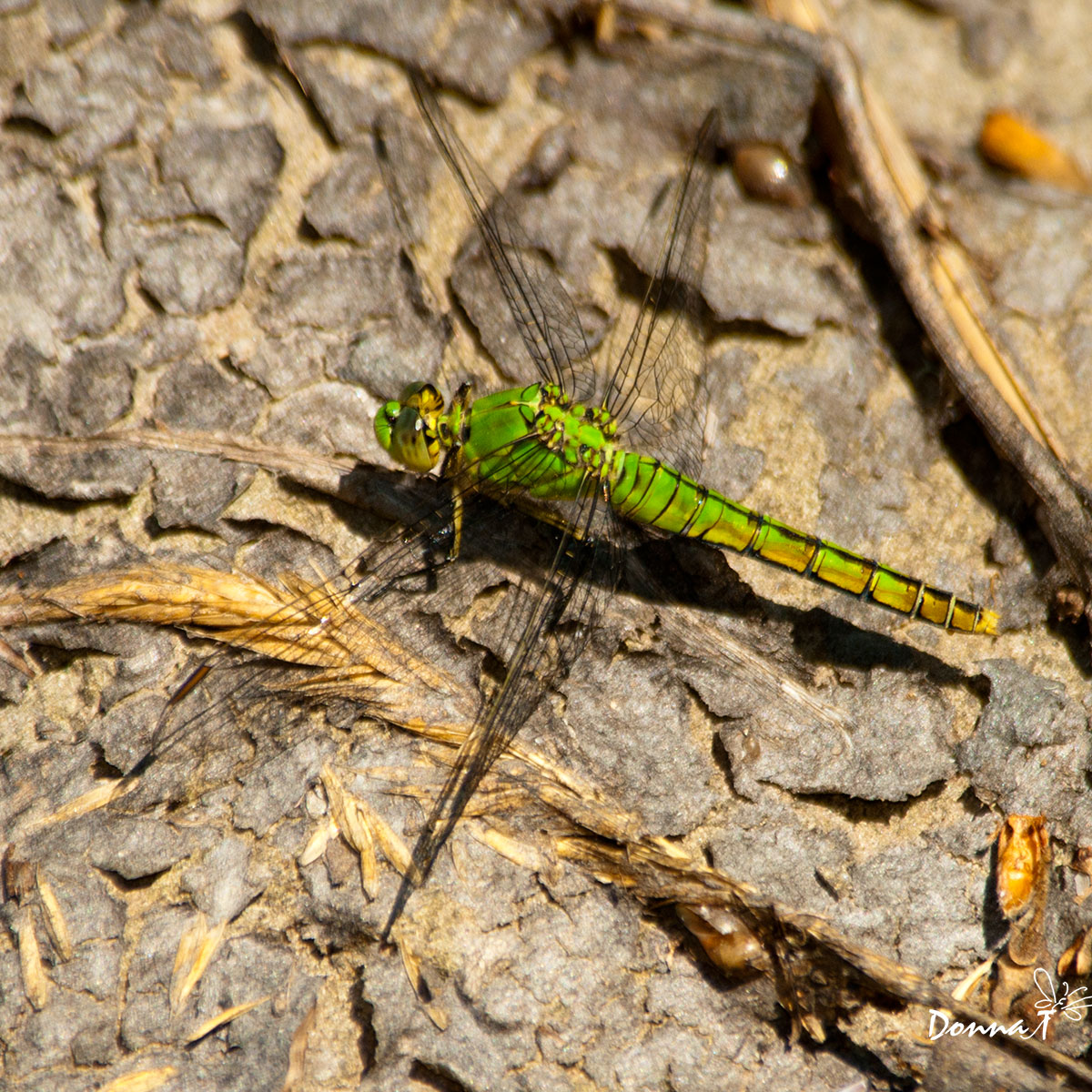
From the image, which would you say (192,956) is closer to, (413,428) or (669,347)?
(413,428)

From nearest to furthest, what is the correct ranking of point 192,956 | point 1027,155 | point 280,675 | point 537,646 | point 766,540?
point 192,956, point 280,675, point 537,646, point 766,540, point 1027,155

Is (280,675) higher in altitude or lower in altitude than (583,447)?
lower

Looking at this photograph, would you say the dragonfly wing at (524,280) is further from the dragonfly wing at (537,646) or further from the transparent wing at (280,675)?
the transparent wing at (280,675)

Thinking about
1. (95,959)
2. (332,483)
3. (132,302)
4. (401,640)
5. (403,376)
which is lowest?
(95,959)

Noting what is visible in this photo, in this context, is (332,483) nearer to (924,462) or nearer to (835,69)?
(924,462)

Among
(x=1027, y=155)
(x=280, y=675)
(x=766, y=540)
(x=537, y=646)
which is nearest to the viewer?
(x=280, y=675)

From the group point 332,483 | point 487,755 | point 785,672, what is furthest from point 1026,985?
point 332,483

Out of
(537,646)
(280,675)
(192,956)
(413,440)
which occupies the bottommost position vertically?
(192,956)

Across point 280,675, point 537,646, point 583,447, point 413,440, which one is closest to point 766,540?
point 583,447
